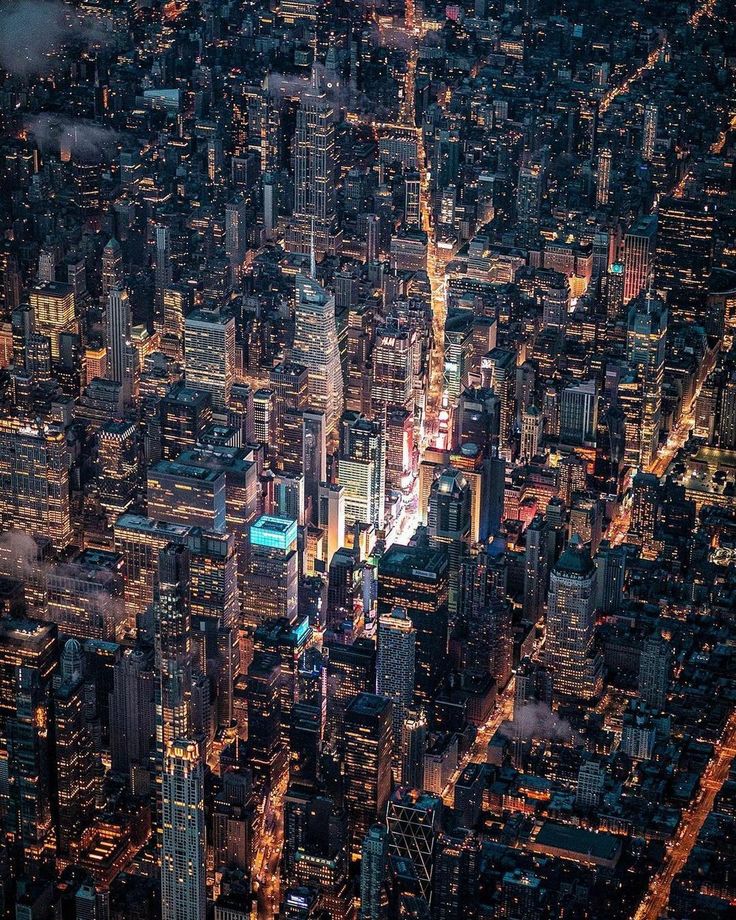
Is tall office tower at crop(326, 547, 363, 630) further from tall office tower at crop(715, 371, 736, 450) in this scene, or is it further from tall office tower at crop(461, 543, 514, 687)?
tall office tower at crop(715, 371, 736, 450)

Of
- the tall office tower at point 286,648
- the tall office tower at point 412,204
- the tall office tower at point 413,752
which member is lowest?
the tall office tower at point 413,752

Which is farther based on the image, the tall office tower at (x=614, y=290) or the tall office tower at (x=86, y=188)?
the tall office tower at (x=86, y=188)

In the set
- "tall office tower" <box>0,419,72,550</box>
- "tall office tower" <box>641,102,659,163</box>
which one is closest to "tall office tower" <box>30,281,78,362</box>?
"tall office tower" <box>0,419,72,550</box>

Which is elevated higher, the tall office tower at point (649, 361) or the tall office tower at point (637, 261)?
the tall office tower at point (637, 261)

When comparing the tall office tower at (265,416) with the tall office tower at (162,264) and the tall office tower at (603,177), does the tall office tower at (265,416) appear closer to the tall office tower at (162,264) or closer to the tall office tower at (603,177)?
the tall office tower at (162,264)

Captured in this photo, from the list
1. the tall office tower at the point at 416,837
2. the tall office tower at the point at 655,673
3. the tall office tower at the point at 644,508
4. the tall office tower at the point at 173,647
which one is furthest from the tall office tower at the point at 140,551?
the tall office tower at the point at 416,837

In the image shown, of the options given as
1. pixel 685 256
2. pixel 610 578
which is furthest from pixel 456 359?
pixel 610 578

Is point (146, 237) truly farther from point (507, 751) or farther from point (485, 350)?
point (507, 751)
